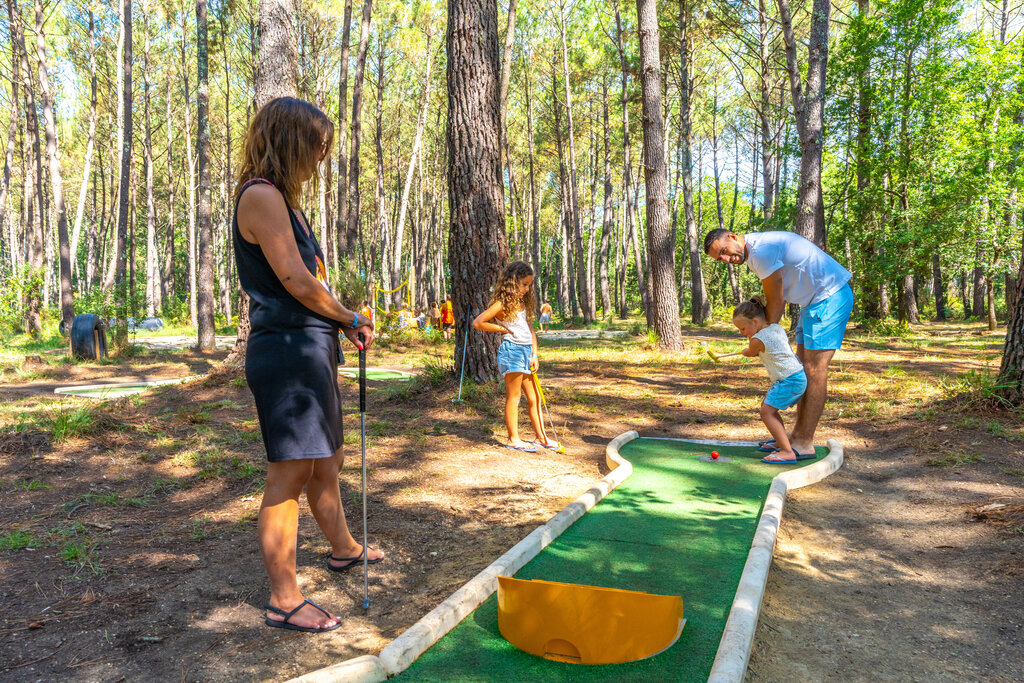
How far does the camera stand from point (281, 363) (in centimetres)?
252

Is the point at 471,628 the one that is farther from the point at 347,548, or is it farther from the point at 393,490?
the point at 393,490

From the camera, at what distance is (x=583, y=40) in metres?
27.0

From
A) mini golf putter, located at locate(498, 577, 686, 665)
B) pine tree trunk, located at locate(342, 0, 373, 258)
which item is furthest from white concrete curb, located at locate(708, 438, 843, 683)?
pine tree trunk, located at locate(342, 0, 373, 258)

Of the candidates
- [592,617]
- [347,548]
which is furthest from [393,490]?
[592,617]

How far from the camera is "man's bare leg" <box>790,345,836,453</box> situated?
4.85 m

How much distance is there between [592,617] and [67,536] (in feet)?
9.63

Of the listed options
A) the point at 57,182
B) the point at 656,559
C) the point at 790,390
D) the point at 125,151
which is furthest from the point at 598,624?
the point at 125,151

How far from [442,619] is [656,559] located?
47.9 inches

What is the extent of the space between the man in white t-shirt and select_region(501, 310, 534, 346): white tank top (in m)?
1.62

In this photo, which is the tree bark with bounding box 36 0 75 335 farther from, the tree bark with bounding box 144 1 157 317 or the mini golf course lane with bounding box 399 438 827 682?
the mini golf course lane with bounding box 399 438 827 682

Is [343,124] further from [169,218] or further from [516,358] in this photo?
[169,218]

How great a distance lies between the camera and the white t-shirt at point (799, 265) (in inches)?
190

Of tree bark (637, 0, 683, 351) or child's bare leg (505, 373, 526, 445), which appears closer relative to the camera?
child's bare leg (505, 373, 526, 445)

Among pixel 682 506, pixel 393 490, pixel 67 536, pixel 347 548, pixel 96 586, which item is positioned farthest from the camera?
pixel 393 490
